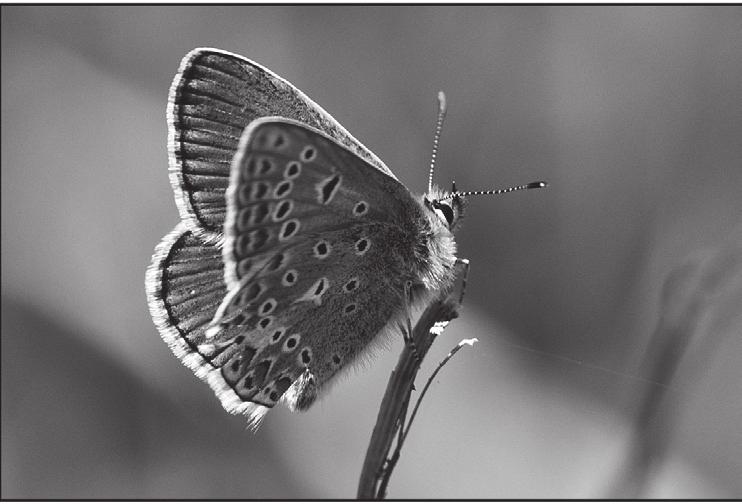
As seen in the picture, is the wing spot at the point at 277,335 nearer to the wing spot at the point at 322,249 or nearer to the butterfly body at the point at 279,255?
the butterfly body at the point at 279,255

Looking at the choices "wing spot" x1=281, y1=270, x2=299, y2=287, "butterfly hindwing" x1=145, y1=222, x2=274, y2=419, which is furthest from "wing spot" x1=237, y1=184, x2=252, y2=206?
"butterfly hindwing" x1=145, y1=222, x2=274, y2=419

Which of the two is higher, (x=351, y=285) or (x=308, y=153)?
(x=308, y=153)

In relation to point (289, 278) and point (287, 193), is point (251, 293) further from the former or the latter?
point (287, 193)

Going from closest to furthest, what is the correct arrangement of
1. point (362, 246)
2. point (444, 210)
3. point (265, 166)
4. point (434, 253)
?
1. point (265, 166)
2. point (362, 246)
3. point (434, 253)
4. point (444, 210)

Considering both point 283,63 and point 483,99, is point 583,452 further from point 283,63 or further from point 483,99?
point 283,63

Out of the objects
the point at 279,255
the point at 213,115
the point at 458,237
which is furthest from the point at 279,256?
the point at 458,237

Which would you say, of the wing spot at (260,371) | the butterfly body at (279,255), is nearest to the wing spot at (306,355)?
the butterfly body at (279,255)

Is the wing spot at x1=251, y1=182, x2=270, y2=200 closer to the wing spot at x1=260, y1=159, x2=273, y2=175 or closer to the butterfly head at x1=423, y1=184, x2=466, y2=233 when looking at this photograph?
the wing spot at x1=260, y1=159, x2=273, y2=175
